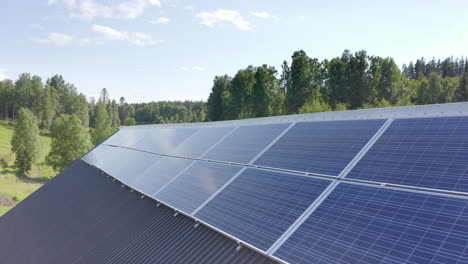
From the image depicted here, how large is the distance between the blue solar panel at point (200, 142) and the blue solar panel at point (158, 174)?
50 centimetres

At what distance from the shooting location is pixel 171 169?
11.3 metres

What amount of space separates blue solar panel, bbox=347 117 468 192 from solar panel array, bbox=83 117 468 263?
0.06ft

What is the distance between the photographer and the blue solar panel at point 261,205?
19.3 feet

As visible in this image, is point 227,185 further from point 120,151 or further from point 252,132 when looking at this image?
point 120,151

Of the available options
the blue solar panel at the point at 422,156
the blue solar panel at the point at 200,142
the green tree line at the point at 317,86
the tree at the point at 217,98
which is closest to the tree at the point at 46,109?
the tree at the point at 217,98

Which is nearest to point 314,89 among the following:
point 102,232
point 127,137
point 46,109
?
point 127,137

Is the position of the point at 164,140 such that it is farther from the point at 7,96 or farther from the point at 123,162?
the point at 7,96

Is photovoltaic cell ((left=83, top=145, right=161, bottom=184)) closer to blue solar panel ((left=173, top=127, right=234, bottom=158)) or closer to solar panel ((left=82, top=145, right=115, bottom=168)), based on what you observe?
solar panel ((left=82, top=145, right=115, bottom=168))

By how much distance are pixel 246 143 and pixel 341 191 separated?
4839 millimetres

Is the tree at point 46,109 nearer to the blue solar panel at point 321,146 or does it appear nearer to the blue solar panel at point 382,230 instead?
the blue solar panel at point 321,146

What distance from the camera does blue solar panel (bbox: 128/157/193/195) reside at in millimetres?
10781

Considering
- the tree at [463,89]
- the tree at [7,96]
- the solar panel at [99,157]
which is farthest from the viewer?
the tree at [7,96]

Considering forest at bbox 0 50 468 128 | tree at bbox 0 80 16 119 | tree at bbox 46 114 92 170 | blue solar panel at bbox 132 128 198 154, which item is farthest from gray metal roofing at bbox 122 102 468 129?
tree at bbox 0 80 16 119

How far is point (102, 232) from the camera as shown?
9914mm
